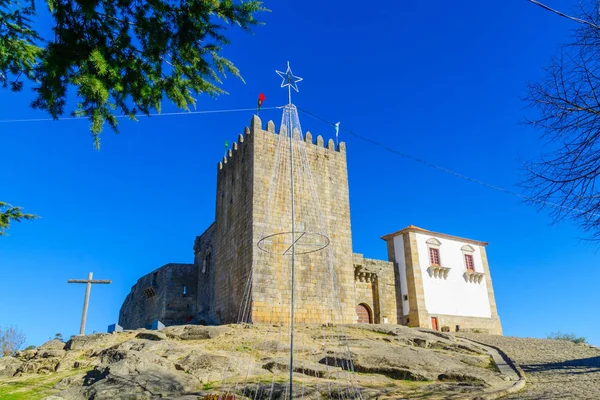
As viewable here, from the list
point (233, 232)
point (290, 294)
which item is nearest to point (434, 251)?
point (290, 294)

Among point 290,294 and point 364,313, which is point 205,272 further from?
point 290,294

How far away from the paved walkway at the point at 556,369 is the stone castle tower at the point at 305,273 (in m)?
6.23

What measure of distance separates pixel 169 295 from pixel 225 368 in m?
15.5

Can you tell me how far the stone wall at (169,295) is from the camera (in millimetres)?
23066

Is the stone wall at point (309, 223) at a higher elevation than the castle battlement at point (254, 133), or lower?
lower

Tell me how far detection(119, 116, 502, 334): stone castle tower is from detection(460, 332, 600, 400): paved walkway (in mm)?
6231

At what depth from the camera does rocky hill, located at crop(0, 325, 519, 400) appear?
747cm

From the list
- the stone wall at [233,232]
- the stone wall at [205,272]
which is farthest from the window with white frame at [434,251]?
the stone wall at [205,272]

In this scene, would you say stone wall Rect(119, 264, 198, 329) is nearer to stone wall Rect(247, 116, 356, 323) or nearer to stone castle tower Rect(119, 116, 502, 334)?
stone castle tower Rect(119, 116, 502, 334)

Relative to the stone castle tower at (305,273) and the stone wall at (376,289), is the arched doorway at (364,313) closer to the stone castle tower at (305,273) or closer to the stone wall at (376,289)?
the stone castle tower at (305,273)

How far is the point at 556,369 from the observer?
9.84m

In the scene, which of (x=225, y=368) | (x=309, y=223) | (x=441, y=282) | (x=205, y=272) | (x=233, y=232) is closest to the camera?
(x=225, y=368)

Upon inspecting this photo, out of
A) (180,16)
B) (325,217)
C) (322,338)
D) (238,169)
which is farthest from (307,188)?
(180,16)

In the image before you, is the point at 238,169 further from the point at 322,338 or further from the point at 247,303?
the point at 322,338
